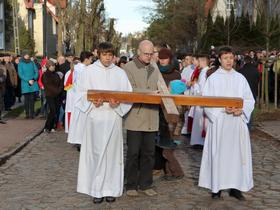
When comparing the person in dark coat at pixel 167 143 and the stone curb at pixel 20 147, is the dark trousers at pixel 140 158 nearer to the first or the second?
the person in dark coat at pixel 167 143

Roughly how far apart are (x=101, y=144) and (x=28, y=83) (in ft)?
36.8

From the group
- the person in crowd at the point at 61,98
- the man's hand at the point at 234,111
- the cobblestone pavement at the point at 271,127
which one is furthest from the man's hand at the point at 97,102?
the person in crowd at the point at 61,98

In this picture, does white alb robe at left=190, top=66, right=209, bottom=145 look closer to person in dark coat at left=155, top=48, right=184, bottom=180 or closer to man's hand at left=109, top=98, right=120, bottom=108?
person in dark coat at left=155, top=48, right=184, bottom=180

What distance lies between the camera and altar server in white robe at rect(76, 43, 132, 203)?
7348 mm

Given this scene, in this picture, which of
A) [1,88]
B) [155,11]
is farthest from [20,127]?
[155,11]

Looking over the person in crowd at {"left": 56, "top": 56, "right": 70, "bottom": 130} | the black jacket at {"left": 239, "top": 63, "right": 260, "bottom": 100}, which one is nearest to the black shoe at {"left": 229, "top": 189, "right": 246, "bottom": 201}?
the black jacket at {"left": 239, "top": 63, "right": 260, "bottom": 100}

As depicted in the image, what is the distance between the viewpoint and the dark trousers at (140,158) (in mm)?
7938

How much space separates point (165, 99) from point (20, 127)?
31.7 feet

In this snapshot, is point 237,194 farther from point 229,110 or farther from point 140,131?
point 140,131

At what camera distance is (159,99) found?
23.1 feet

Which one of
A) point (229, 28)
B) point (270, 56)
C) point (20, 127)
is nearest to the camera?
point (20, 127)

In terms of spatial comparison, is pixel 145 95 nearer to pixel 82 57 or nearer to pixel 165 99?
pixel 165 99

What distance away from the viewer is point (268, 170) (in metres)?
10.0

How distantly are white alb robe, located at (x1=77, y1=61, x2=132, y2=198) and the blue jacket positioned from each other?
430 inches
